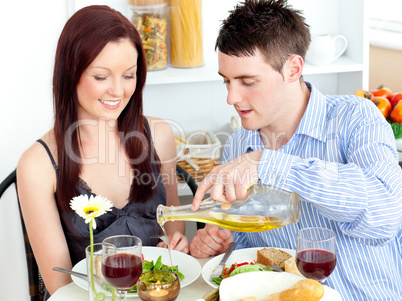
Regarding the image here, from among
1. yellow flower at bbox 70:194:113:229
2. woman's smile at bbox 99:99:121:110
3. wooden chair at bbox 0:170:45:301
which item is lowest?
wooden chair at bbox 0:170:45:301

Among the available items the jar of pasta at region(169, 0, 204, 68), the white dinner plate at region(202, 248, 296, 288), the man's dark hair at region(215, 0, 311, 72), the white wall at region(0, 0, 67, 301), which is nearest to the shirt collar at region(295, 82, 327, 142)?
the man's dark hair at region(215, 0, 311, 72)

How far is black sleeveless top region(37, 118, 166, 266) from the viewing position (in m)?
1.69

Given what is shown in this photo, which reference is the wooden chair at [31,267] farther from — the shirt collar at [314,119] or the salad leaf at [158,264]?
the shirt collar at [314,119]

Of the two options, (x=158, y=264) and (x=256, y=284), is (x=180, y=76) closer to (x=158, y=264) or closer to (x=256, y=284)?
(x=158, y=264)

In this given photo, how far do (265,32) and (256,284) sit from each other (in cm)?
69

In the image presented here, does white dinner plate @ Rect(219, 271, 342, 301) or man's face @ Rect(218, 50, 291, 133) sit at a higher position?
man's face @ Rect(218, 50, 291, 133)

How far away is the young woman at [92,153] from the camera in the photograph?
1642mm

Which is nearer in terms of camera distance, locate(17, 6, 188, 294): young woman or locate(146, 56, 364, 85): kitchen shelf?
locate(17, 6, 188, 294): young woman

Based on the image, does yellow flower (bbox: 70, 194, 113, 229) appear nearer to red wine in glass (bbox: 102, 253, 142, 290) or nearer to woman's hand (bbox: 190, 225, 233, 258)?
red wine in glass (bbox: 102, 253, 142, 290)

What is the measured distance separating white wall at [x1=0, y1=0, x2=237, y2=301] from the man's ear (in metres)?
0.99

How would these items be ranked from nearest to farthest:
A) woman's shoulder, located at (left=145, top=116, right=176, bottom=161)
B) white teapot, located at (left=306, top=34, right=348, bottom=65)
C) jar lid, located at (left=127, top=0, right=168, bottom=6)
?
1. woman's shoulder, located at (left=145, top=116, right=176, bottom=161)
2. jar lid, located at (left=127, top=0, right=168, bottom=6)
3. white teapot, located at (left=306, top=34, right=348, bottom=65)

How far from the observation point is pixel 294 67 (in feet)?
5.15

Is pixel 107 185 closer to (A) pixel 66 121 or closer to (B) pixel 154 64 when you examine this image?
(A) pixel 66 121

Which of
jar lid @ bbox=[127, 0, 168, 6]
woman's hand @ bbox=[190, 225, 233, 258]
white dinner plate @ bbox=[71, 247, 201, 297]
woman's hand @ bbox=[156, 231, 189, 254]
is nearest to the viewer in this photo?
white dinner plate @ bbox=[71, 247, 201, 297]
